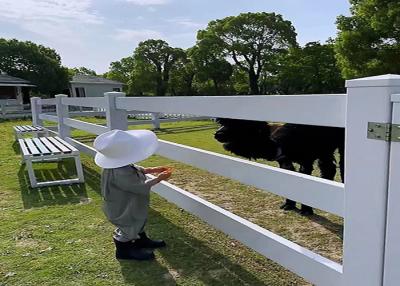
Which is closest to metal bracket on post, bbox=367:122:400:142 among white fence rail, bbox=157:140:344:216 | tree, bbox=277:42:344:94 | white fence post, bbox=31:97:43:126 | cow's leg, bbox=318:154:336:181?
white fence rail, bbox=157:140:344:216

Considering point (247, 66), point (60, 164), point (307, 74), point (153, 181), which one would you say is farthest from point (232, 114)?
point (247, 66)

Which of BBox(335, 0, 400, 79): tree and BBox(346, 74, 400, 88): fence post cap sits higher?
BBox(335, 0, 400, 79): tree

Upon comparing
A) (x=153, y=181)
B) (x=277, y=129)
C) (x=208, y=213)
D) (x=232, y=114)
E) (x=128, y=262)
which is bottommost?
(x=128, y=262)

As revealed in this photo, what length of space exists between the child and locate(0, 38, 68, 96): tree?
3635 centimetres

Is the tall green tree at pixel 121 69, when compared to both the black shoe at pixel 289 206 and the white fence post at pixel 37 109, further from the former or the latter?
the black shoe at pixel 289 206

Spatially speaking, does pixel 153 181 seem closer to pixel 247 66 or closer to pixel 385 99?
pixel 385 99

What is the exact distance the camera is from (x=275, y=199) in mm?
4660

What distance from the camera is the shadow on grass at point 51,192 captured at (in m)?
4.86

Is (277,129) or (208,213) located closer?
(208,213)

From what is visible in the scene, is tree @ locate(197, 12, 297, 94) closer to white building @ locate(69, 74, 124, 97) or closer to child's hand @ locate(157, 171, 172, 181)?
white building @ locate(69, 74, 124, 97)

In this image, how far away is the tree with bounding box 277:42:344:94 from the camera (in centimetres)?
3394

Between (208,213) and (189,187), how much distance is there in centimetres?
233

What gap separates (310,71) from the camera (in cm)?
3531

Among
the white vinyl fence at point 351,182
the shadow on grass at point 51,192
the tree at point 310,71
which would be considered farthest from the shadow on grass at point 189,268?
the tree at point 310,71
